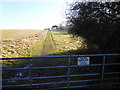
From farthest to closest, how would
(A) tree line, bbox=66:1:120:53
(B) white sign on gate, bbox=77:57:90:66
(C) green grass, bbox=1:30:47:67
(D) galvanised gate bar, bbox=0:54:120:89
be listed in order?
(C) green grass, bbox=1:30:47:67
(A) tree line, bbox=66:1:120:53
(B) white sign on gate, bbox=77:57:90:66
(D) galvanised gate bar, bbox=0:54:120:89

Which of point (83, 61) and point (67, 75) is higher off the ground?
point (83, 61)

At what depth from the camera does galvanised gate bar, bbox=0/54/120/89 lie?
2.66m

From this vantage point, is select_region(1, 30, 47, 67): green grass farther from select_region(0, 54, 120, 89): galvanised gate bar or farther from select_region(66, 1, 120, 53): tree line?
select_region(66, 1, 120, 53): tree line

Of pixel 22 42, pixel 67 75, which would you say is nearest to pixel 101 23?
pixel 67 75

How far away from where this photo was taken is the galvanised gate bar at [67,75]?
2.66m

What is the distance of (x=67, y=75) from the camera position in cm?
275

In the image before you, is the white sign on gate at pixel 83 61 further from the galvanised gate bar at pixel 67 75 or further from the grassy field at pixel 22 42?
the grassy field at pixel 22 42

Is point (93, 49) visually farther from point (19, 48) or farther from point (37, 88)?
point (19, 48)

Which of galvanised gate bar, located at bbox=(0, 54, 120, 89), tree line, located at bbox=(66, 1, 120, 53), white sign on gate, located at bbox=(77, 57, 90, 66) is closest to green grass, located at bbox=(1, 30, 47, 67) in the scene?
galvanised gate bar, located at bbox=(0, 54, 120, 89)

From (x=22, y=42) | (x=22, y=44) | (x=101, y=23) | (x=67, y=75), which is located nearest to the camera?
(x=67, y=75)

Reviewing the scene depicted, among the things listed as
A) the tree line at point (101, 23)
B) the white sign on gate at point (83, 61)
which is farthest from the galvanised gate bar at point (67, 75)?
the tree line at point (101, 23)

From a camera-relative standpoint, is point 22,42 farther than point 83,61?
Yes

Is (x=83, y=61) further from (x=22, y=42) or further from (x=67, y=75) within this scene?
(x=22, y=42)

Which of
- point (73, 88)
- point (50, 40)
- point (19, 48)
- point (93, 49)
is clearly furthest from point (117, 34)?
point (50, 40)
